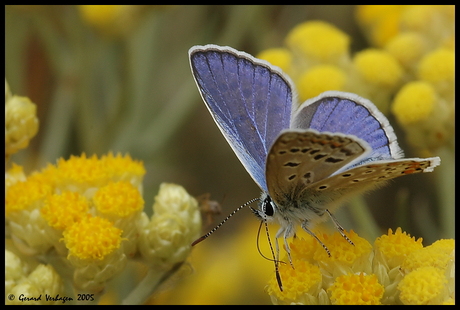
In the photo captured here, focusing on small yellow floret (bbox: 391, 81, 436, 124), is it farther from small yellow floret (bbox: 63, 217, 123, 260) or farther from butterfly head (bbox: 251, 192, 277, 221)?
small yellow floret (bbox: 63, 217, 123, 260)

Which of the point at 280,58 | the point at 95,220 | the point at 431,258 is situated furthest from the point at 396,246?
the point at 280,58

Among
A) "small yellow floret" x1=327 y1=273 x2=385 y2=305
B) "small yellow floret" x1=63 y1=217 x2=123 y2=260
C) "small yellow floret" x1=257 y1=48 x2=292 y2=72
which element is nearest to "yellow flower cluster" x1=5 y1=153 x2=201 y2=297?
"small yellow floret" x1=63 y1=217 x2=123 y2=260

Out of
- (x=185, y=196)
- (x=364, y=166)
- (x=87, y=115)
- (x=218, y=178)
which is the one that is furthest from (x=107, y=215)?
(x=218, y=178)

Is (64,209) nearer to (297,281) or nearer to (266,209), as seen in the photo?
(266,209)

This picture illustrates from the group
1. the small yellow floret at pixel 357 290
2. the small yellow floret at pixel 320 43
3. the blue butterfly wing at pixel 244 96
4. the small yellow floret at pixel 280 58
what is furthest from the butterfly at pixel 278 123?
the small yellow floret at pixel 320 43

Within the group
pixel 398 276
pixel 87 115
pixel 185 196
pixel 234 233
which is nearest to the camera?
pixel 398 276

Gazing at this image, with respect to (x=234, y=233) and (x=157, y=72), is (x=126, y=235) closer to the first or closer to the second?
(x=234, y=233)
